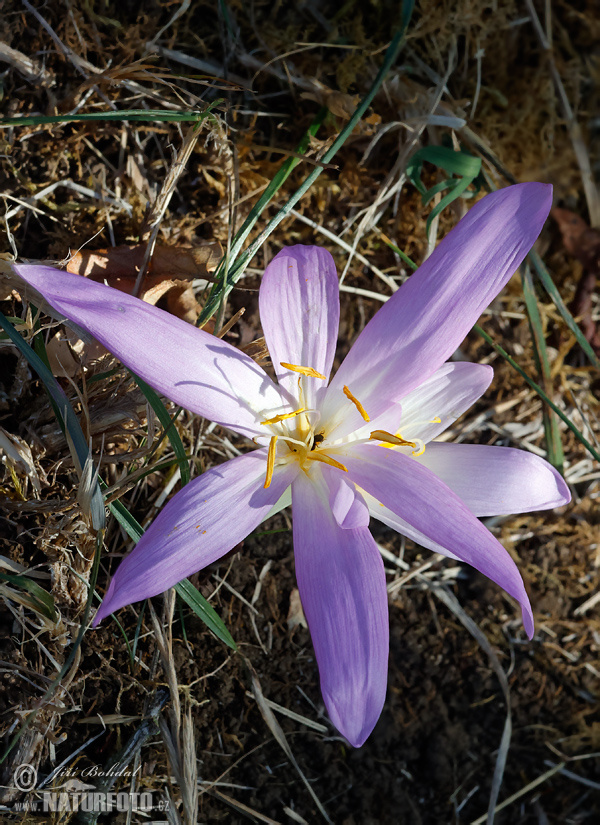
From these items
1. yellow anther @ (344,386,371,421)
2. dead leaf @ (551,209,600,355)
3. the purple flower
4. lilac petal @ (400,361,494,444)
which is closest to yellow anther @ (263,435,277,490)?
the purple flower

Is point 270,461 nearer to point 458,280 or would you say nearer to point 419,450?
point 419,450

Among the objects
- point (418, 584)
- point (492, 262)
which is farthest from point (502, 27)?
point (418, 584)

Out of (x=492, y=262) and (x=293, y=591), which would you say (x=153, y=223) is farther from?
(x=293, y=591)

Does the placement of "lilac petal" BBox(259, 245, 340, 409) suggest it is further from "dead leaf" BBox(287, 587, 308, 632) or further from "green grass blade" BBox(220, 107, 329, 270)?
"dead leaf" BBox(287, 587, 308, 632)

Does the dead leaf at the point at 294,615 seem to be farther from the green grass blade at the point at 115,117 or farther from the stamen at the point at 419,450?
the green grass blade at the point at 115,117

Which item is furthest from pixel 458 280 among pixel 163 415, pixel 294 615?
pixel 294 615

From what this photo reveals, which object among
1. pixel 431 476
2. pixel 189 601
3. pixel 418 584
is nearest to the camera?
pixel 431 476
